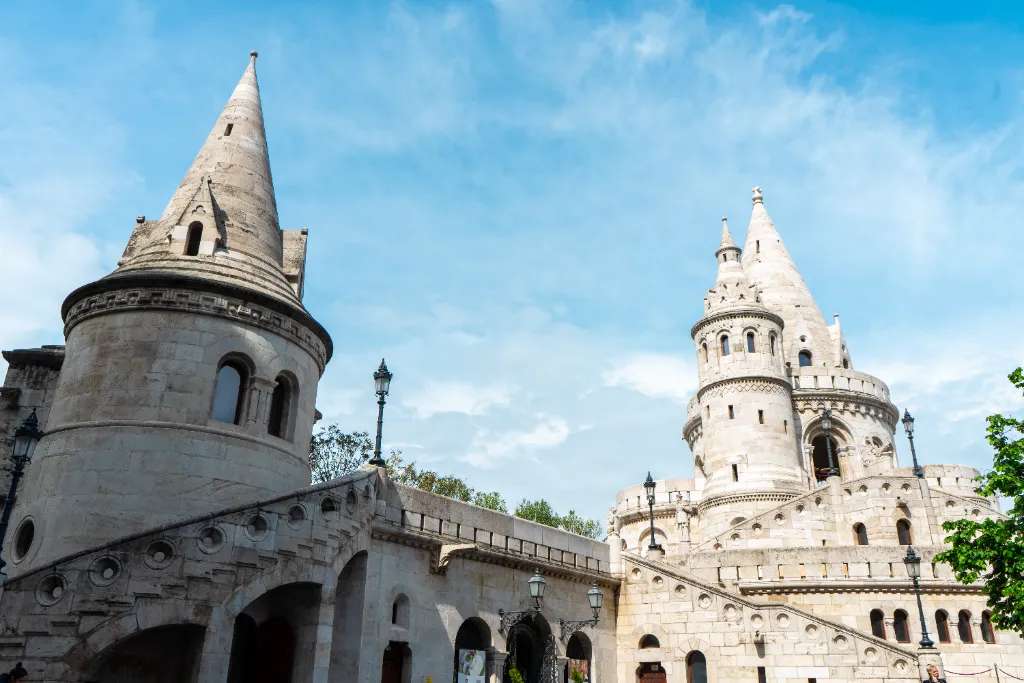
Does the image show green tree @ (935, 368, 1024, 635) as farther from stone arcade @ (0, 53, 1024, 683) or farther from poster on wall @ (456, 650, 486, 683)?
poster on wall @ (456, 650, 486, 683)

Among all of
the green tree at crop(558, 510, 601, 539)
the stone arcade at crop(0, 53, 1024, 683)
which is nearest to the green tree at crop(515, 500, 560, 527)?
the green tree at crop(558, 510, 601, 539)

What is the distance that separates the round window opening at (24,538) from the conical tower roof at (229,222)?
5.23 meters

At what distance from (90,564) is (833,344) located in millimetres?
42918

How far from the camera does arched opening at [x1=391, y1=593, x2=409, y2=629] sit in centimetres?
1800

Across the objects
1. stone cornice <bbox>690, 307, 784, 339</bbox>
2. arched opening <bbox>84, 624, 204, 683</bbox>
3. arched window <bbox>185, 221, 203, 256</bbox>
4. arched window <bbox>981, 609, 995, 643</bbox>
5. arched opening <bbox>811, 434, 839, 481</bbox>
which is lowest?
arched opening <bbox>84, 624, 204, 683</bbox>

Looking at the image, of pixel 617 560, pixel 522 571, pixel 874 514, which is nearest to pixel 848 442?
pixel 874 514

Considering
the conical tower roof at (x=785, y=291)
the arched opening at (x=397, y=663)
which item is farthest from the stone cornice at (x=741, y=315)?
the arched opening at (x=397, y=663)

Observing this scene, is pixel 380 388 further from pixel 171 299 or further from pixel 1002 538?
pixel 1002 538

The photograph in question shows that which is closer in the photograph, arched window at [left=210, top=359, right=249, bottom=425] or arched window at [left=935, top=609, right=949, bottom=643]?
arched window at [left=210, top=359, right=249, bottom=425]

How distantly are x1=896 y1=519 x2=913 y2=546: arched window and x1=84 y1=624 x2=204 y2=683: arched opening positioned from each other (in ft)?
81.7

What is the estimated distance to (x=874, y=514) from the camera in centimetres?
3022

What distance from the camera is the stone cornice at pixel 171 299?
16.5m

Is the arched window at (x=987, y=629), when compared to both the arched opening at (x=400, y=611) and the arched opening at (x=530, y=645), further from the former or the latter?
the arched opening at (x=400, y=611)

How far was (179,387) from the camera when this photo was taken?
1598 centimetres
